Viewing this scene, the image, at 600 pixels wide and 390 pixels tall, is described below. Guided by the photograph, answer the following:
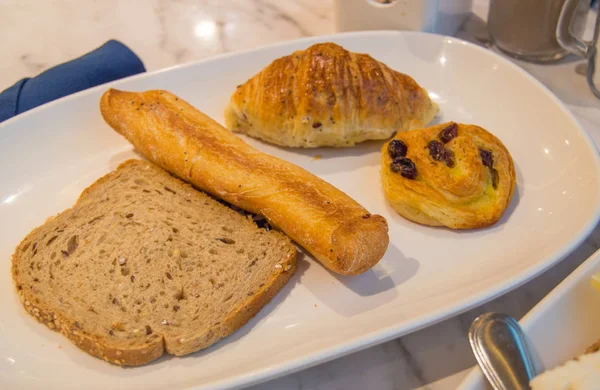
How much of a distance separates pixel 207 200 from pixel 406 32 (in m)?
1.08

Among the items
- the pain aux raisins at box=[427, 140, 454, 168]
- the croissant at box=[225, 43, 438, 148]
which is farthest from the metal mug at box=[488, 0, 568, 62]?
the pain aux raisins at box=[427, 140, 454, 168]

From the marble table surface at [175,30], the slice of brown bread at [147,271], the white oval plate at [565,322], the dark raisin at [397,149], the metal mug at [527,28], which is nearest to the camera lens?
the white oval plate at [565,322]

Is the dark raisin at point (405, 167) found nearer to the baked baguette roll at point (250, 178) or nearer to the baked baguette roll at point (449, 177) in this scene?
the baked baguette roll at point (449, 177)

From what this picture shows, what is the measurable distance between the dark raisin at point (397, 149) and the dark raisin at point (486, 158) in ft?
0.74

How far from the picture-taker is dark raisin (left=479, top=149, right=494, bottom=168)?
162 centimetres

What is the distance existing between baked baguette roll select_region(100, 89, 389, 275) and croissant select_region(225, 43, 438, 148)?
0.55 feet

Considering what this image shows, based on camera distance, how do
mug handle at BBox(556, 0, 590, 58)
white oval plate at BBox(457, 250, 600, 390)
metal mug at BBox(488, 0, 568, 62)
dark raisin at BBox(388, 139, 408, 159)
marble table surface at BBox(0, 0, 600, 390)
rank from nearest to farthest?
1. white oval plate at BBox(457, 250, 600, 390)
2. dark raisin at BBox(388, 139, 408, 159)
3. mug handle at BBox(556, 0, 590, 58)
4. metal mug at BBox(488, 0, 568, 62)
5. marble table surface at BBox(0, 0, 600, 390)

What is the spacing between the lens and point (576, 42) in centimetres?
207

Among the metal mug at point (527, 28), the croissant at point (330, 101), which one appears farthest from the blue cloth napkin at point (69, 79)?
the metal mug at point (527, 28)

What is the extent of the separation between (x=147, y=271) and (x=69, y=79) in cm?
104

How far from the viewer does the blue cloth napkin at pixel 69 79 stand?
2.05 meters

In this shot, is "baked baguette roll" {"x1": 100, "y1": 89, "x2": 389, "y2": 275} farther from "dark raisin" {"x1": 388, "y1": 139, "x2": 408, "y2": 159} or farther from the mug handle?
the mug handle

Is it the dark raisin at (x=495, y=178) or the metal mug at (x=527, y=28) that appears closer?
the dark raisin at (x=495, y=178)

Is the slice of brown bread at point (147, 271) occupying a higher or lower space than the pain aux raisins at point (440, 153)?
lower
